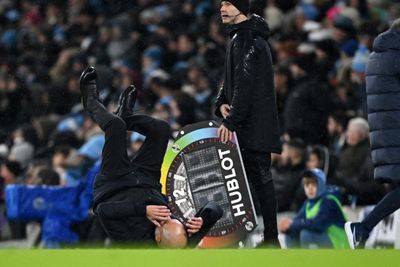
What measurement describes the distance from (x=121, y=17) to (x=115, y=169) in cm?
1177

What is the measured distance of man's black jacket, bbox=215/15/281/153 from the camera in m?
10.3

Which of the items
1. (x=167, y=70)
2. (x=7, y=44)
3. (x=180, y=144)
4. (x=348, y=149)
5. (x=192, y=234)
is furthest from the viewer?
(x=7, y=44)

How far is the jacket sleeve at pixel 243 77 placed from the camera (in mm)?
10320

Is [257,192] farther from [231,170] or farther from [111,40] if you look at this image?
[111,40]

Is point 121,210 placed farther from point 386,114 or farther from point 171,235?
point 386,114

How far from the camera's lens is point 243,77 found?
10320mm

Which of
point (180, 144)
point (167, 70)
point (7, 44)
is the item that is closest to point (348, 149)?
point (180, 144)

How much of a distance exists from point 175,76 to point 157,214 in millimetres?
8259

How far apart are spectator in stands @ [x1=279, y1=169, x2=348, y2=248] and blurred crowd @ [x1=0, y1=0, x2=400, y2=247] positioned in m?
0.66

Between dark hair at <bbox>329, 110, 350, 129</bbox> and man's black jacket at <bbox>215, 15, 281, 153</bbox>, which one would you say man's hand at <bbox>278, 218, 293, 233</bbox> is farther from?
man's black jacket at <bbox>215, 15, 281, 153</bbox>

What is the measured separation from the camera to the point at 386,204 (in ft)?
34.7

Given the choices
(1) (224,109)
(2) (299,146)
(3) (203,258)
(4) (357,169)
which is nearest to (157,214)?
(1) (224,109)

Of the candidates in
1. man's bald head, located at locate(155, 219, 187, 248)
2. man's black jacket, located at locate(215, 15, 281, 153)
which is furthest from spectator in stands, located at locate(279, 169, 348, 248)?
man's bald head, located at locate(155, 219, 187, 248)

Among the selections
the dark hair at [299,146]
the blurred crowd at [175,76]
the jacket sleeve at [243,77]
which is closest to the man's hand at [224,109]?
the jacket sleeve at [243,77]
